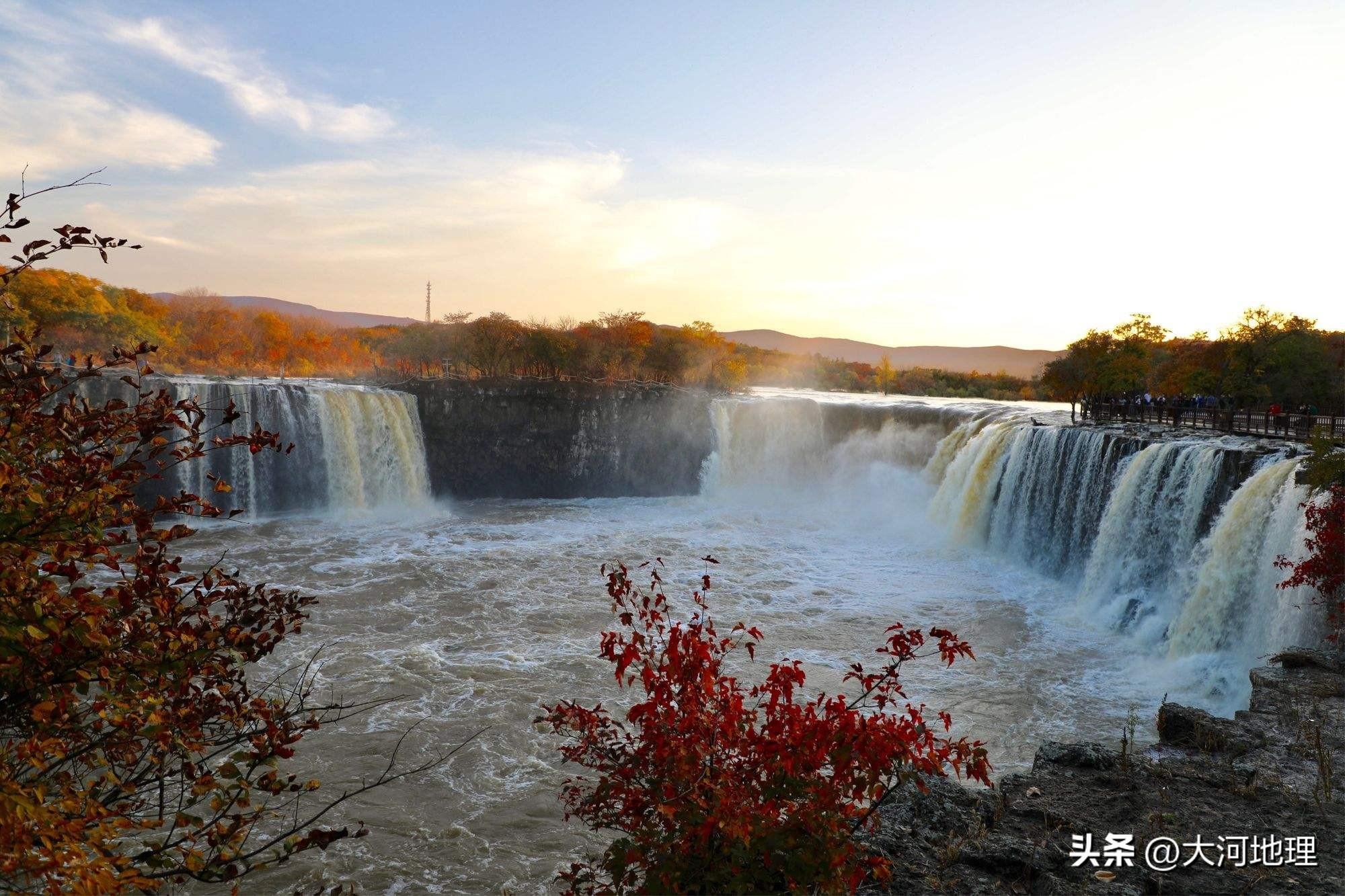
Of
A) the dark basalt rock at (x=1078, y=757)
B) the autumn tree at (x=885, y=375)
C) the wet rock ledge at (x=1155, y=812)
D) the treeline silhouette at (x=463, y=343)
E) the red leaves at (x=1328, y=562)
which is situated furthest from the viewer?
the autumn tree at (x=885, y=375)

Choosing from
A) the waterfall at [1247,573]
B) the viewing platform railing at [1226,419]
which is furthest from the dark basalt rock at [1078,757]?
the viewing platform railing at [1226,419]

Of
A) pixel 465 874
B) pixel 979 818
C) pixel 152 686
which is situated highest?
pixel 152 686

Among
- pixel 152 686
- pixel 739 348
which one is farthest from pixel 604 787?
pixel 739 348

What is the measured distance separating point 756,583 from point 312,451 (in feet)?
54.9

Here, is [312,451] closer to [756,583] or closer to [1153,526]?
[756,583]

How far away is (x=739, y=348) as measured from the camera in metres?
97.4

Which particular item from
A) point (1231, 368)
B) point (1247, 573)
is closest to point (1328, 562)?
point (1247, 573)

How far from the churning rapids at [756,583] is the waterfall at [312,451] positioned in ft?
0.30

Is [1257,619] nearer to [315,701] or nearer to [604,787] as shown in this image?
[604,787]

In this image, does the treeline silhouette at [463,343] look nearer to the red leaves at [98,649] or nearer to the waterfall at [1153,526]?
the waterfall at [1153,526]

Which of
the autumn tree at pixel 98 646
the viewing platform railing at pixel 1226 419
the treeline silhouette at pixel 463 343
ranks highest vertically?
the treeline silhouette at pixel 463 343

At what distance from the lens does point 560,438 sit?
34656mm

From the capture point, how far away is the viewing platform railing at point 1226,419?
18719 millimetres

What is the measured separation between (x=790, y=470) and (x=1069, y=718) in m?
24.4
